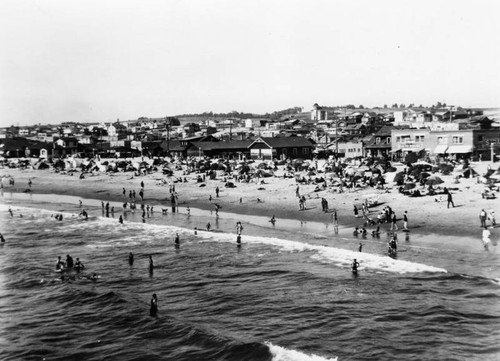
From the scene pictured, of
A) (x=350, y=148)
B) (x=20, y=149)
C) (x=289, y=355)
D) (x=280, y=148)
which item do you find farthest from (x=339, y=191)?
(x=20, y=149)

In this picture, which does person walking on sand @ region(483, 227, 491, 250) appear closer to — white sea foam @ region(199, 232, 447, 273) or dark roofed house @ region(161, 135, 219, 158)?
white sea foam @ region(199, 232, 447, 273)

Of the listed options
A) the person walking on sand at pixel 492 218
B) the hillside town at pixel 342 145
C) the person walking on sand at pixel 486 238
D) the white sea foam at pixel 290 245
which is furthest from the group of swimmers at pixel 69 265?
the hillside town at pixel 342 145

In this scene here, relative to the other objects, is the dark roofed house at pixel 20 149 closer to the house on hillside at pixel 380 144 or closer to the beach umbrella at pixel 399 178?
the house on hillside at pixel 380 144

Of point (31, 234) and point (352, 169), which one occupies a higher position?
point (352, 169)

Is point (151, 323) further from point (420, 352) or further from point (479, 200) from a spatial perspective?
point (479, 200)

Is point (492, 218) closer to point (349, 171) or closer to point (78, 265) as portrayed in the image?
point (349, 171)

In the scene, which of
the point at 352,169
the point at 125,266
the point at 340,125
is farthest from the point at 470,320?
the point at 340,125
